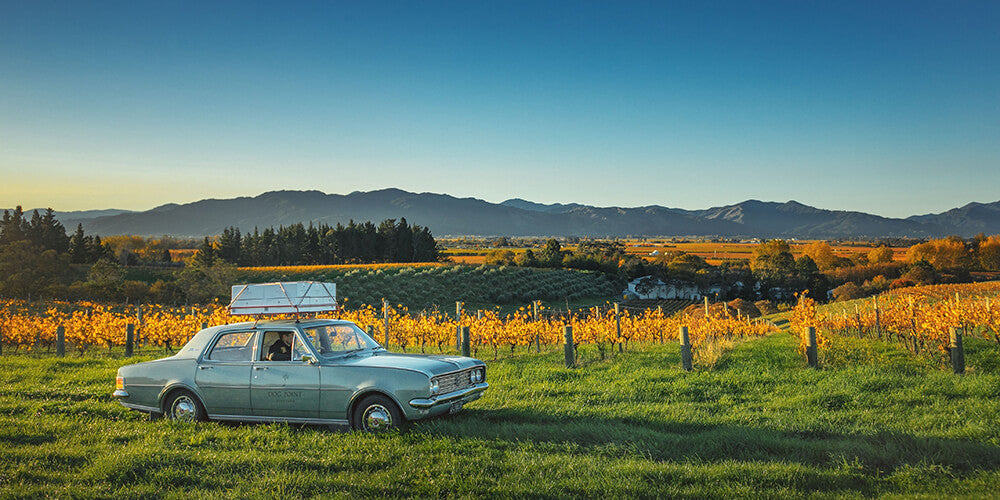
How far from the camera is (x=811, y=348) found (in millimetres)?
12906

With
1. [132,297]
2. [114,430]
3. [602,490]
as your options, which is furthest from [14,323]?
[132,297]

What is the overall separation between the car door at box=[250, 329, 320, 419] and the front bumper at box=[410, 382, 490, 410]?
152 cm

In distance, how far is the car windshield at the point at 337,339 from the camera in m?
8.64

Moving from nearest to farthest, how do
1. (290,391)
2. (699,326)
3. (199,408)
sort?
(290,391) → (199,408) → (699,326)

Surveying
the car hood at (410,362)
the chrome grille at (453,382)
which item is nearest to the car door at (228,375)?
the car hood at (410,362)

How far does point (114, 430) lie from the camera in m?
8.30

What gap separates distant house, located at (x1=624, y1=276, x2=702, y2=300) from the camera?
7575 cm

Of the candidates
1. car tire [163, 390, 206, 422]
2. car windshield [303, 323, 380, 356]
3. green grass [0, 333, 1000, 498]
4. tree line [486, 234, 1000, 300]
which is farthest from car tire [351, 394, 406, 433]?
tree line [486, 234, 1000, 300]

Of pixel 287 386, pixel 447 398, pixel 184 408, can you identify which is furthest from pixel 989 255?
pixel 184 408

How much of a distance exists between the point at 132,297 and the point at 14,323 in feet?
105

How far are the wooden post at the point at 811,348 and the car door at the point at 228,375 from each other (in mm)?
10932

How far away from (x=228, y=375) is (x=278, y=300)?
1.47 metres

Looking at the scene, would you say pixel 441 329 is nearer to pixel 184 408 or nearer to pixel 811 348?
pixel 184 408

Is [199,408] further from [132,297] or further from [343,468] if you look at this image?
[132,297]
